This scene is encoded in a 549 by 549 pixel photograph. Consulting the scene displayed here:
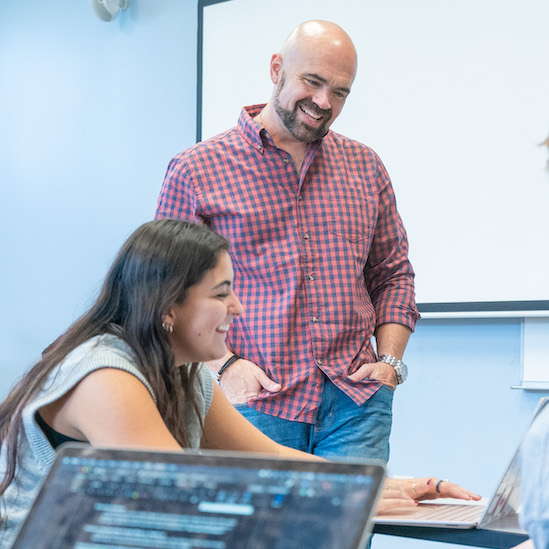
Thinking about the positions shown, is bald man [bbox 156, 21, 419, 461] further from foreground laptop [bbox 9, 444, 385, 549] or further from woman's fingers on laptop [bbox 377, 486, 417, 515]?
foreground laptop [bbox 9, 444, 385, 549]

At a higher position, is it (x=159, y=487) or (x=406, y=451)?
(x=159, y=487)

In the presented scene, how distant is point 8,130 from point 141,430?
2826 millimetres

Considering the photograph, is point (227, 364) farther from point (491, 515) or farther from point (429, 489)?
point (491, 515)

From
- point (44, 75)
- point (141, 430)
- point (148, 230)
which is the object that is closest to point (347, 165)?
point (148, 230)

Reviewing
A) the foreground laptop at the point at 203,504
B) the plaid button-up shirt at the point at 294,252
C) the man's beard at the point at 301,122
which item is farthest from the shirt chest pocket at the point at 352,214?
the foreground laptop at the point at 203,504

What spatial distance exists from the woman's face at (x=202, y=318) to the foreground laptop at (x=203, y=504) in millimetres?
834

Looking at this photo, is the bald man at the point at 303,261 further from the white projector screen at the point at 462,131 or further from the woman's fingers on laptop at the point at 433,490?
the white projector screen at the point at 462,131

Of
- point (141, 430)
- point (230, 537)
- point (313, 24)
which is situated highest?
point (313, 24)

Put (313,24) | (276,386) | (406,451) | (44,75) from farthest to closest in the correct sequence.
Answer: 1. (44,75)
2. (406,451)
3. (313,24)
4. (276,386)

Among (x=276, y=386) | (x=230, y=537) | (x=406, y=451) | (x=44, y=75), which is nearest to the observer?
(x=230, y=537)

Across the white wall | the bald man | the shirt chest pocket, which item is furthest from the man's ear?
the white wall

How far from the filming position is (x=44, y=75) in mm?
3607

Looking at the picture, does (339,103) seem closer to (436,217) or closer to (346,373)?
(346,373)

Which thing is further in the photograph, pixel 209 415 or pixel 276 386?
pixel 276 386
